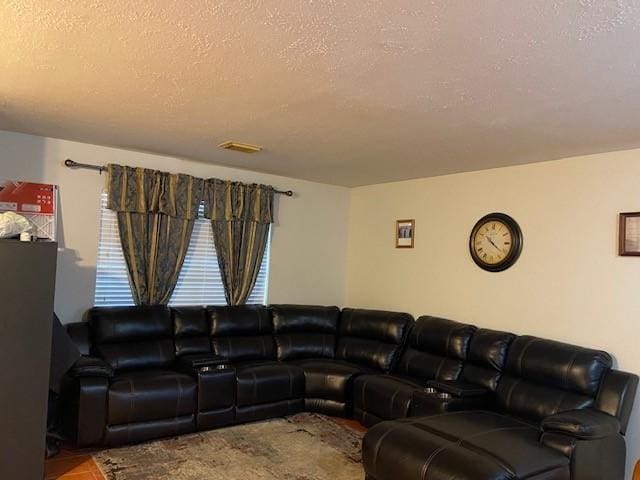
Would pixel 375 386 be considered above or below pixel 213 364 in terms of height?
below

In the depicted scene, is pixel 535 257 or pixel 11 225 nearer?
pixel 11 225

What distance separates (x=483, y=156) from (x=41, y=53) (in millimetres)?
3156

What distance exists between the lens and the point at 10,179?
3.95 meters

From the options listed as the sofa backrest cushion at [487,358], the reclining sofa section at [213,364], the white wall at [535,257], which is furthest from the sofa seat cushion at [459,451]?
the reclining sofa section at [213,364]

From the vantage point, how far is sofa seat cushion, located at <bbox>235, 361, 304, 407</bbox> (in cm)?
412

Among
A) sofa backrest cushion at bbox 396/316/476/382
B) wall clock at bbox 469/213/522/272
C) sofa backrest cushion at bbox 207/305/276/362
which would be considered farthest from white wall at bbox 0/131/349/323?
wall clock at bbox 469/213/522/272

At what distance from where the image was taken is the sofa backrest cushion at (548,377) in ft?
10.7

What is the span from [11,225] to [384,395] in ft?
9.71

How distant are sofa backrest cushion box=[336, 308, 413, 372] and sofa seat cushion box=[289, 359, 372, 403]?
0.23 m

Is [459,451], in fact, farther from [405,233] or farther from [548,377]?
[405,233]

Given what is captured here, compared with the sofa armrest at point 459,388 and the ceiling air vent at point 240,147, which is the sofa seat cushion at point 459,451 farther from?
the ceiling air vent at point 240,147

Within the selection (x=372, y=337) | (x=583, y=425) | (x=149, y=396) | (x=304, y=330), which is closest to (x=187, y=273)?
(x=304, y=330)

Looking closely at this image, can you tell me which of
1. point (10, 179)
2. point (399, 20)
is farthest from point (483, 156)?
point (10, 179)

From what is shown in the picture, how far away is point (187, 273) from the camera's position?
4844 millimetres
